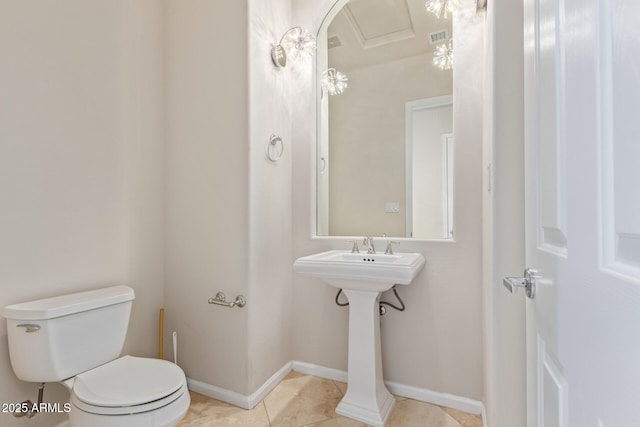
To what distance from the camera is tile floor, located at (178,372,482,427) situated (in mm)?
1625

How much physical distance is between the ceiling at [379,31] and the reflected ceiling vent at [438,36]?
1 cm

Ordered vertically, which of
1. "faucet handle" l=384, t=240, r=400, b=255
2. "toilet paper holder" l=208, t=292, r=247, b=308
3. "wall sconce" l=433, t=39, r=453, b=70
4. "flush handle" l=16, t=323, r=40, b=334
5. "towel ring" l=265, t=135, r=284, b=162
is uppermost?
"wall sconce" l=433, t=39, r=453, b=70

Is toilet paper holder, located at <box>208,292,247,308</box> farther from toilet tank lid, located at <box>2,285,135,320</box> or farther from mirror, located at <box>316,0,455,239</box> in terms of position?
mirror, located at <box>316,0,455,239</box>

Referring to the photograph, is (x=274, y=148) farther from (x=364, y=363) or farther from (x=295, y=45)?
(x=364, y=363)

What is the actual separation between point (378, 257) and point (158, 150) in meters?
1.59

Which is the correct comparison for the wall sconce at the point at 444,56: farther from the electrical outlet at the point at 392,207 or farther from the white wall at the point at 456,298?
the electrical outlet at the point at 392,207

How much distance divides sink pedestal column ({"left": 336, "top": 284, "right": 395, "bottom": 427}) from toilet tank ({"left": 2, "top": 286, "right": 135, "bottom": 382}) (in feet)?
3.95

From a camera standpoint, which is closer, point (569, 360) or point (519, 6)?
point (569, 360)

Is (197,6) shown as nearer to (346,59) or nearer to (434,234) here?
(346,59)

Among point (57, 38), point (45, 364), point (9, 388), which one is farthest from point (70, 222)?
point (57, 38)

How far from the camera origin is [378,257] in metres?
1.80

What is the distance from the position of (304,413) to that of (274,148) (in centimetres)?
162

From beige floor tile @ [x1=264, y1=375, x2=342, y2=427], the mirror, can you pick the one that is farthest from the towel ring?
beige floor tile @ [x1=264, y1=375, x2=342, y2=427]

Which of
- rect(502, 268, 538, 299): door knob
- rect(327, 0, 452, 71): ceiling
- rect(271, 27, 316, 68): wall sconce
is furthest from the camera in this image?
rect(271, 27, 316, 68): wall sconce
